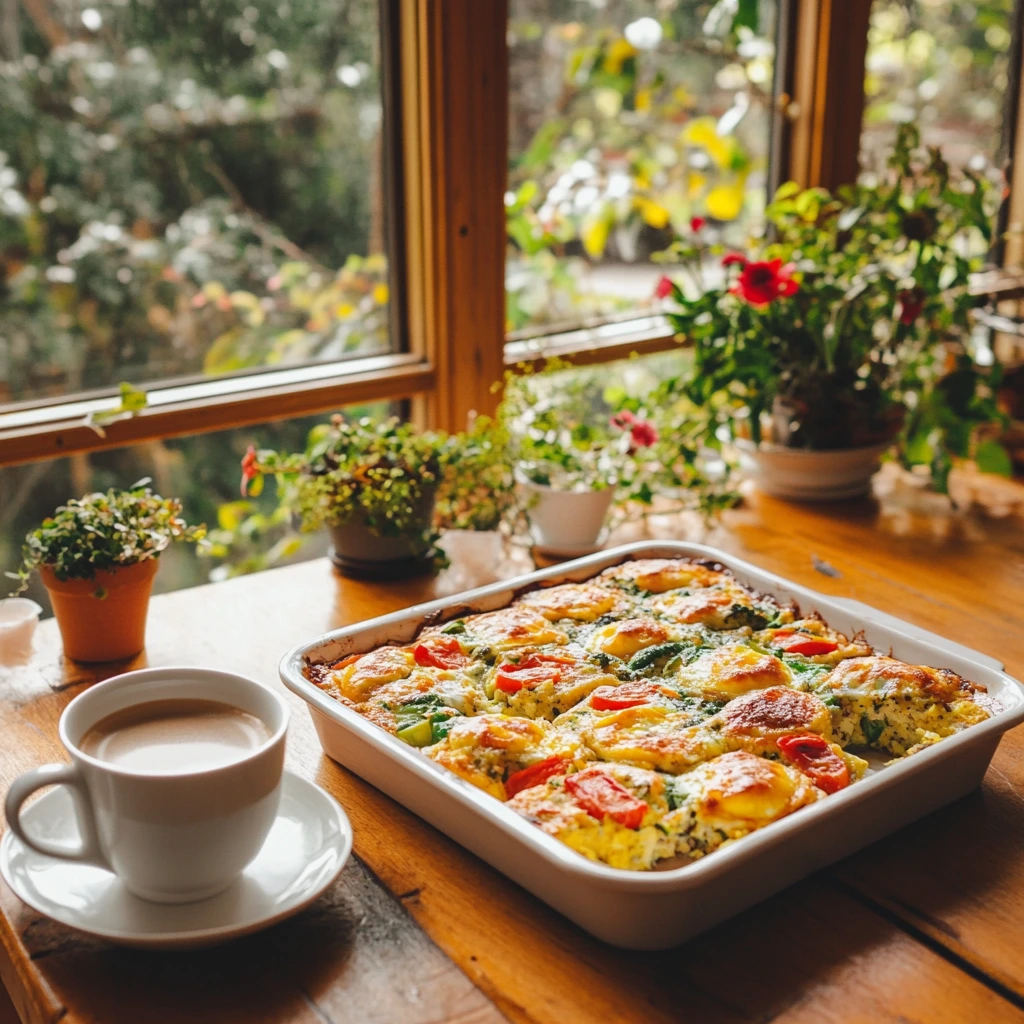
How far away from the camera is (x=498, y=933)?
2.95 feet

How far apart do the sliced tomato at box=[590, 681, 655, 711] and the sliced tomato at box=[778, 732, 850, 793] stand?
0.45 ft

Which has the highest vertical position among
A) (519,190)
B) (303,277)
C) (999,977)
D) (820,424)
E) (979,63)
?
(979,63)

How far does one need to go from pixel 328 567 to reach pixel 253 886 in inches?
30.7

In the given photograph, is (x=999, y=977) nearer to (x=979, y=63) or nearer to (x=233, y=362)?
(x=233, y=362)

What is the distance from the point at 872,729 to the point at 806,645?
0.50ft

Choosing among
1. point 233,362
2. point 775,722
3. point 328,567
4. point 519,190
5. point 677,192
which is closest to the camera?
point 775,722

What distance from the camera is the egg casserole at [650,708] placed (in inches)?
35.7

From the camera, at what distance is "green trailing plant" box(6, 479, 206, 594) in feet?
4.26

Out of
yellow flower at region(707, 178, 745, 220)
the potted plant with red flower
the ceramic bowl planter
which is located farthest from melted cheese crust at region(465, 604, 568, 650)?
yellow flower at region(707, 178, 745, 220)

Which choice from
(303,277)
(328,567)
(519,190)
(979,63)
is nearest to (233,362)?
(303,277)

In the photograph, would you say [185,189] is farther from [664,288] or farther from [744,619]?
[744,619]

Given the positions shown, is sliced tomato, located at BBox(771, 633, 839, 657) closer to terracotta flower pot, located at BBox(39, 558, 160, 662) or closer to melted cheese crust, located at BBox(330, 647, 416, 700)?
melted cheese crust, located at BBox(330, 647, 416, 700)

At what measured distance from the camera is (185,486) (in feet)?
6.39

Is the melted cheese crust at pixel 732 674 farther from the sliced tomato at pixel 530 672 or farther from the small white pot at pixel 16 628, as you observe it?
the small white pot at pixel 16 628
